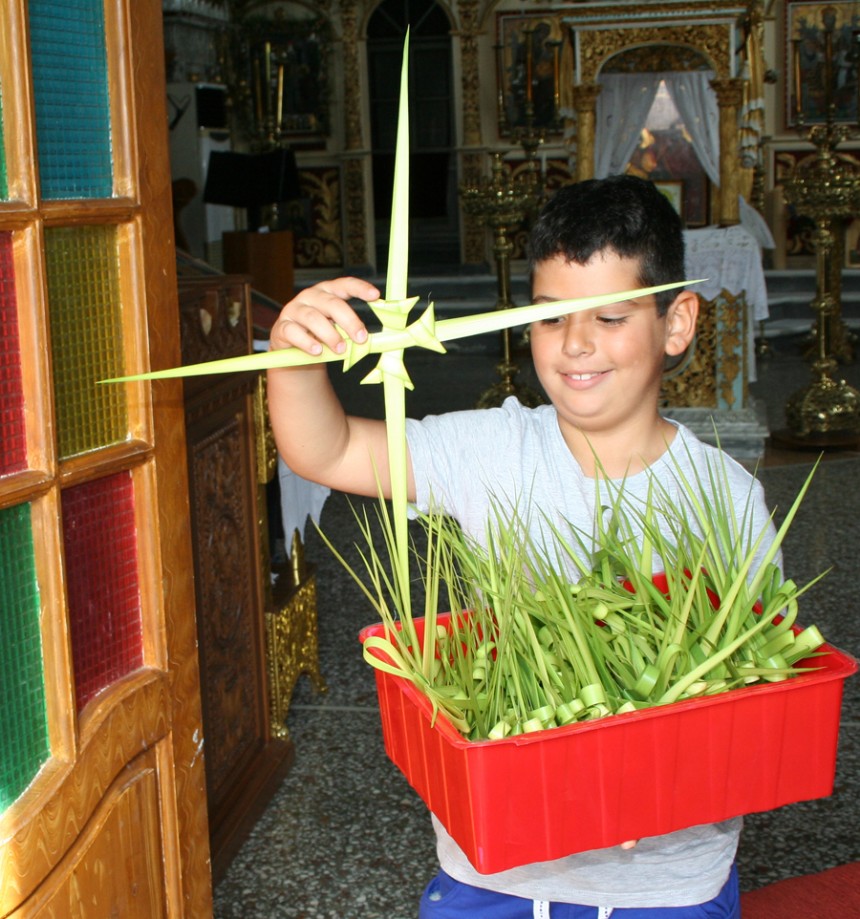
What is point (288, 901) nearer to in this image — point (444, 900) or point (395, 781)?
point (395, 781)

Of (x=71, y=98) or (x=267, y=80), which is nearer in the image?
(x=71, y=98)

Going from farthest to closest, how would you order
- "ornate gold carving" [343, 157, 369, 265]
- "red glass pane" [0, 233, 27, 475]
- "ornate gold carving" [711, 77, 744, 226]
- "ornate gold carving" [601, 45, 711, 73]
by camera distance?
"ornate gold carving" [343, 157, 369, 265] < "ornate gold carving" [601, 45, 711, 73] < "ornate gold carving" [711, 77, 744, 226] < "red glass pane" [0, 233, 27, 475]

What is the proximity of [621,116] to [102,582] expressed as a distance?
6.67m

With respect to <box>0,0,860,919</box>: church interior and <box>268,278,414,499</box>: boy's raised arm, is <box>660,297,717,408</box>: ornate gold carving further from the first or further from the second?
<box>268,278,414,499</box>: boy's raised arm

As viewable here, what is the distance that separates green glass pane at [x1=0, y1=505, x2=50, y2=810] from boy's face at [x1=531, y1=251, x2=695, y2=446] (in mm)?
552

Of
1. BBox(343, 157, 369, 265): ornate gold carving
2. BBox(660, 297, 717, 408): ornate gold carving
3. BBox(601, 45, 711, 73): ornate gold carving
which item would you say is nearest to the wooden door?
BBox(660, 297, 717, 408): ornate gold carving

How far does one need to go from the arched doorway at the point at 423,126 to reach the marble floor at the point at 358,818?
27.4 feet

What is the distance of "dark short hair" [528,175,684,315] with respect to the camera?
1.35m

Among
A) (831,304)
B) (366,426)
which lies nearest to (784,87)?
(831,304)

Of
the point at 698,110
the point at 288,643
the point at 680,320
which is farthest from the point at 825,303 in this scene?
the point at 680,320

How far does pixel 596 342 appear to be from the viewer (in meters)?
1.35

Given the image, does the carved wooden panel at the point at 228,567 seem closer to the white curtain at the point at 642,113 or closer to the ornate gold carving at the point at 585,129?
the ornate gold carving at the point at 585,129

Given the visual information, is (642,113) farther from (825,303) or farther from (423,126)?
(423,126)

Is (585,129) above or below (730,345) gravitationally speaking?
above
